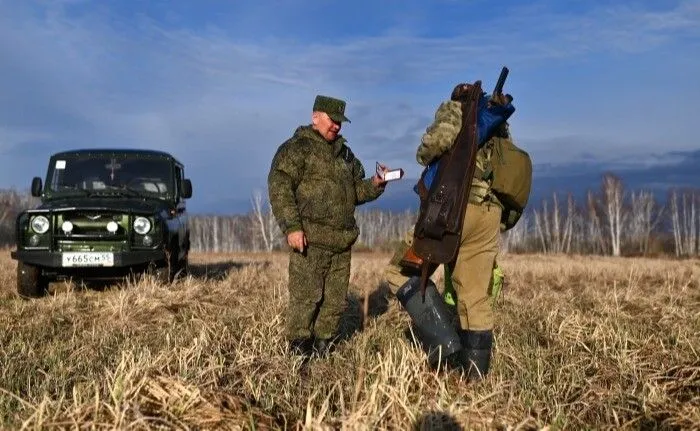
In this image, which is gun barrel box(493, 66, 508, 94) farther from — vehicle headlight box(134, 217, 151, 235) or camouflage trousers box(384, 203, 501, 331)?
vehicle headlight box(134, 217, 151, 235)

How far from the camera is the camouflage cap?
4918 mm

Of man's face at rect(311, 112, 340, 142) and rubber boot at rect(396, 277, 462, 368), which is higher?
man's face at rect(311, 112, 340, 142)

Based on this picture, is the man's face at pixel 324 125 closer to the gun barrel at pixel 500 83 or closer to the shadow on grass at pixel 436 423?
the gun barrel at pixel 500 83

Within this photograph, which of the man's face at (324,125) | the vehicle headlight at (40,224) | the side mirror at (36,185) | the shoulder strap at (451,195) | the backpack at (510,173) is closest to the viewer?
the shoulder strap at (451,195)

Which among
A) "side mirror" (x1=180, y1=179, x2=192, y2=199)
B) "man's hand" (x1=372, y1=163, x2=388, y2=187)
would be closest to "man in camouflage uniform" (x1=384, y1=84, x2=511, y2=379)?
"man's hand" (x1=372, y1=163, x2=388, y2=187)

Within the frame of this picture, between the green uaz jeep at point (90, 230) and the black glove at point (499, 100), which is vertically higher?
the black glove at point (499, 100)

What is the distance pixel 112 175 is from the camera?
30.8ft

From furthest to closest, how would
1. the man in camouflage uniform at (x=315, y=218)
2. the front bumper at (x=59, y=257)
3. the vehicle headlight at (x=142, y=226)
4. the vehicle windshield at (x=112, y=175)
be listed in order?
the vehicle windshield at (x=112, y=175) < the vehicle headlight at (x=142, y=226) < the front bumper at (x=59, y=257) < the man in camouflage uniform at (x=315, y=218)

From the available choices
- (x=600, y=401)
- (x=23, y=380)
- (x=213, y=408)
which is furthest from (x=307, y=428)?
(x=23, y=380)

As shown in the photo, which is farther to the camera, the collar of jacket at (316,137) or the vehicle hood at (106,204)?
the vehicle hood at (106,204)

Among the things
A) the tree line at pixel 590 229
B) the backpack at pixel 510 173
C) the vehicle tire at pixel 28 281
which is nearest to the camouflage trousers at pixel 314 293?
the backpack at pixel 510 173

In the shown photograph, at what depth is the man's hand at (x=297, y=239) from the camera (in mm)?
4691

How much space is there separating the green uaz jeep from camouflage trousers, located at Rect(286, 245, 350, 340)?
3910 millimetres

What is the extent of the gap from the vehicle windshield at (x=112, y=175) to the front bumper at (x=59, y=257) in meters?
1.30
